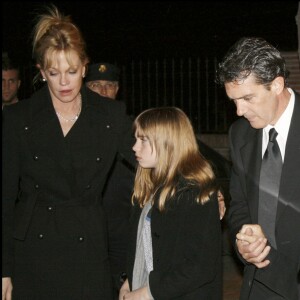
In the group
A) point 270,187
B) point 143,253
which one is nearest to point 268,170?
point 270,187

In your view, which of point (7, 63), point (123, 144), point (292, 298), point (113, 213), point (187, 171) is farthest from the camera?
point (7, 63)

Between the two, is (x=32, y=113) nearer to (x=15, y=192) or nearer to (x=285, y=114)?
(x=15, y=192)

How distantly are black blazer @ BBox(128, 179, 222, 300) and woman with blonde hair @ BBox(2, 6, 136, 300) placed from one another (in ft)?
1.89

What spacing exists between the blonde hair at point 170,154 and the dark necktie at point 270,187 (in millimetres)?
257

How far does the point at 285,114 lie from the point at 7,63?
329 cm

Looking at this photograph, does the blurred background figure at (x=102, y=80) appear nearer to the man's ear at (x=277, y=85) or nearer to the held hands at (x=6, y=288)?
the held hands at (x=6, y=288)

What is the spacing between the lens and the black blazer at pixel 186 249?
150 inches

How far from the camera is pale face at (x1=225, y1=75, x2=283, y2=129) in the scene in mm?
3740

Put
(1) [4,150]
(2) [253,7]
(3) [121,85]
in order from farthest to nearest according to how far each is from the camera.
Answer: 1. (2) [253,7]
2. (3) [121,85]
3. (1) [4,150]

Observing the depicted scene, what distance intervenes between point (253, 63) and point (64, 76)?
1051 mm

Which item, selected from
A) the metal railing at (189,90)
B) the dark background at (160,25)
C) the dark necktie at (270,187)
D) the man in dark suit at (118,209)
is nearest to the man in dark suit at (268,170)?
the dark necktie at (270,187)

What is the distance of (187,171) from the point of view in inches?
Result: 156

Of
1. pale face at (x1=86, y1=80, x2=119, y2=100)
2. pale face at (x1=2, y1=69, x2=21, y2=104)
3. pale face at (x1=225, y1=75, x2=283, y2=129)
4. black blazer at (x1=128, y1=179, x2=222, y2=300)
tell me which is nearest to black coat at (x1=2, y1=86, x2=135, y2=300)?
black blazer at (x1=128, y1=179, x2=222, y2=300)

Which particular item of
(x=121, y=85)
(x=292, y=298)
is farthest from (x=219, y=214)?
(x=121, y=85)
